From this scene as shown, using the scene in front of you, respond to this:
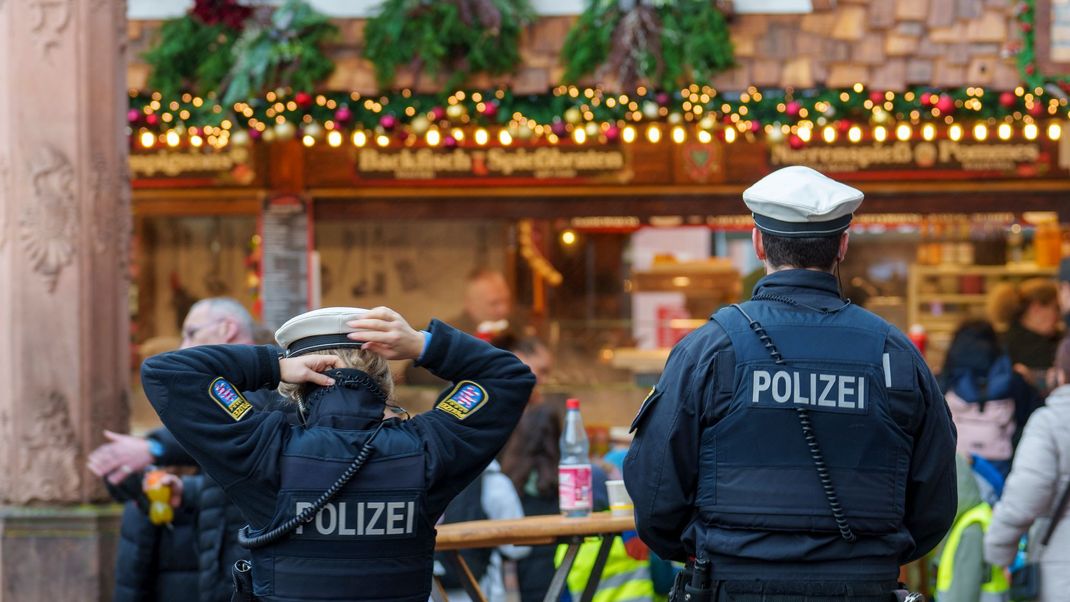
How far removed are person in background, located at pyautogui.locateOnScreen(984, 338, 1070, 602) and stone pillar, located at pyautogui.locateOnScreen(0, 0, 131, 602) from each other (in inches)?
160

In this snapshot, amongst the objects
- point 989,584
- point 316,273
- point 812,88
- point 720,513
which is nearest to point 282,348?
point 720,513

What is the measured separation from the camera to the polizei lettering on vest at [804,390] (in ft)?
10.3

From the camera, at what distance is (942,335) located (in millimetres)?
10586

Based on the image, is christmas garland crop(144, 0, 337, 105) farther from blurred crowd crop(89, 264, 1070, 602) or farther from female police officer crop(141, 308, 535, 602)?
female police officer crop(141, 308, 535, 602)

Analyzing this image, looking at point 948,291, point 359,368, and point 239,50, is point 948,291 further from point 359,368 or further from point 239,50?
point 359,368

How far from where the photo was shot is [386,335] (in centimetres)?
317

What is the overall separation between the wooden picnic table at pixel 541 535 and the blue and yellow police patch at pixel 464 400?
1185 mm

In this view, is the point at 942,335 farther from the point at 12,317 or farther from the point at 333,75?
the point at 12,317

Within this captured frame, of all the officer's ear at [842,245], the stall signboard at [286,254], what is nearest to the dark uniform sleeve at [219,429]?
the officer's ear at [842,245]

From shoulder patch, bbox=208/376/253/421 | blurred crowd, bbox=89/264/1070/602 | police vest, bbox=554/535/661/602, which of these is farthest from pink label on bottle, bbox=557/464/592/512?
shoulder patch, bbox=208/376/253/421

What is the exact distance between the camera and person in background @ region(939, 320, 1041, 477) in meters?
7.30

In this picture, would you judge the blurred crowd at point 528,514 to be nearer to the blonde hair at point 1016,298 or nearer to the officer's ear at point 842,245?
the officer's ear at point 842,245

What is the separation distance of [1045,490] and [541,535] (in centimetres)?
188

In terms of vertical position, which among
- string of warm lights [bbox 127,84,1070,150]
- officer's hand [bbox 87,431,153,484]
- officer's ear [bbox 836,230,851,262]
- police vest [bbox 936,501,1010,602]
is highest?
string of warm lights [bbox 127,84,1070,150]
